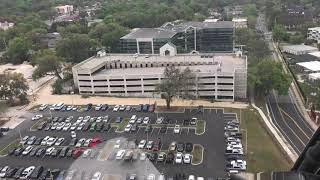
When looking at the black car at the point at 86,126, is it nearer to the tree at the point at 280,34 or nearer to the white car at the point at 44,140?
the white car at the point at 44,140

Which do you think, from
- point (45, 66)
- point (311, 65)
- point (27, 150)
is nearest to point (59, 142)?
point (27, 150)

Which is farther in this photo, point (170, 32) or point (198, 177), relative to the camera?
point (170, 32)

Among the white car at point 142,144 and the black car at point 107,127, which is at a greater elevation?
the black car at point 107,127

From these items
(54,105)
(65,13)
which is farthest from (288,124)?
(65,13)

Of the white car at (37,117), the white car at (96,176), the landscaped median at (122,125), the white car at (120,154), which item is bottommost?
the landscaped median at (122,125)

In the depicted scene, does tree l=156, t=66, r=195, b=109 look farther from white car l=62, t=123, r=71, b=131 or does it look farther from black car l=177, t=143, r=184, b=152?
white car l=62, t=123, r=71, b=131

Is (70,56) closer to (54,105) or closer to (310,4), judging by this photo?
(54,105)

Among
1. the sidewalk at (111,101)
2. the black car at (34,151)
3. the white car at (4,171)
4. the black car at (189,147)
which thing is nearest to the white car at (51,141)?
the black car at (34,151)
